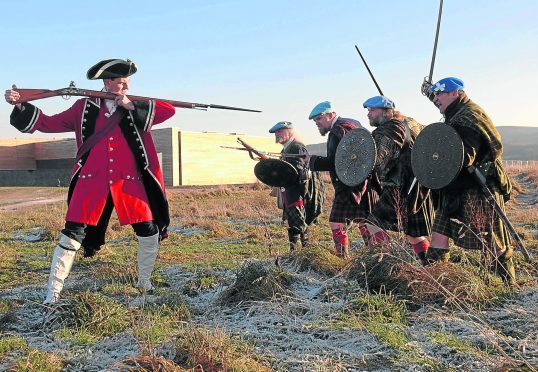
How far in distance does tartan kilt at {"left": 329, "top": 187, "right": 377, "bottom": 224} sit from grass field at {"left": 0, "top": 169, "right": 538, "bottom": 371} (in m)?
0.69

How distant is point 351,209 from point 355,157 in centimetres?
71

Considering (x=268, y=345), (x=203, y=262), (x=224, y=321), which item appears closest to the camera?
(x=268, y=345)

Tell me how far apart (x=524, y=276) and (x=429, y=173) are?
137cm

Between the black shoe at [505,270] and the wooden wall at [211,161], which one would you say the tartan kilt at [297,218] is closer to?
the black shoe at [505,270]

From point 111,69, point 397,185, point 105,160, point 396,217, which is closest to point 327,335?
point 396,217

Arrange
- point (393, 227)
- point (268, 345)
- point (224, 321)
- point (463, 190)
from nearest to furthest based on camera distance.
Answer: point (268, 345)
point (224, 321)
point (463, 190)
point (393, 227)

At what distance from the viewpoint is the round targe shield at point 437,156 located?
3926 millimetres

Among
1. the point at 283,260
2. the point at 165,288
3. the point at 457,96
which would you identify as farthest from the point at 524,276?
the point at 165,288

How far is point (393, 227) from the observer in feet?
16.0

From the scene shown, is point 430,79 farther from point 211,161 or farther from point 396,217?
point 211,161

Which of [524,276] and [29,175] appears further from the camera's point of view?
[29,175]

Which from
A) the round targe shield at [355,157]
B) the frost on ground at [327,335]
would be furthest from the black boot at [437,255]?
the round targe shield at [355,157]

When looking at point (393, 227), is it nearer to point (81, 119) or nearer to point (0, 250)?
point (81, 119)

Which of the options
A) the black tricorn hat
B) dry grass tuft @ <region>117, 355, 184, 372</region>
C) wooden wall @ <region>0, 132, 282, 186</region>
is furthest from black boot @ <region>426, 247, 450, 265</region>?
wooden wall @ <region>0, 132, 282, 186</region>
